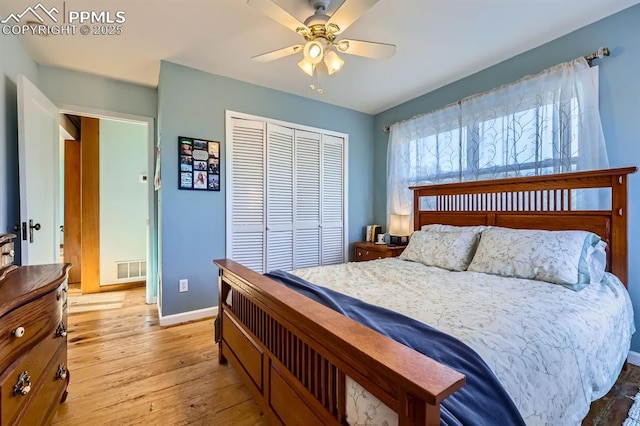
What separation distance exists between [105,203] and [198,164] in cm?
222

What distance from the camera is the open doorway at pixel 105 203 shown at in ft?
13.4

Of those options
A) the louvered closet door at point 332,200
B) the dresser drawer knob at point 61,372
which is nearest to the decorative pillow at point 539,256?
the louvered closet door at point 332,200

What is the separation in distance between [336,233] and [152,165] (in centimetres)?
247

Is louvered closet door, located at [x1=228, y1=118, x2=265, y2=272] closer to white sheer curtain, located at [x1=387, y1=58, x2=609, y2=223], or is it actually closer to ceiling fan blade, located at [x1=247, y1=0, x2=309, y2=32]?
ceiling fan blade, located at [x1=247, y1=0, x2=309, y2=32]

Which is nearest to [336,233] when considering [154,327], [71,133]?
[154,327]

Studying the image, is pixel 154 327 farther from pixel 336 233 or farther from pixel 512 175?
pixel 512 175

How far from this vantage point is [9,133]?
2.34 m

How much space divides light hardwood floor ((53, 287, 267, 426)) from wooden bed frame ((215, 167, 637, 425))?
0.17m

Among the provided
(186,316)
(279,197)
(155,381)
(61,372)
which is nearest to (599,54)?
(279,197)

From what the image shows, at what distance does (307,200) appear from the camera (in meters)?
3.78

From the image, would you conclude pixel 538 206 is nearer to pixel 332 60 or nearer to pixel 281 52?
pixel 332 60

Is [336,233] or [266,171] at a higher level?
[266,171]

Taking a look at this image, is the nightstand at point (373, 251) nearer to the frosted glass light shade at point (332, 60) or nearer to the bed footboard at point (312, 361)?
the bed footboard at point (312, 361)

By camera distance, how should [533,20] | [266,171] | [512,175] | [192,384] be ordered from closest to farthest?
[192,384] → [533,20] → [512,175] → [266,171]
